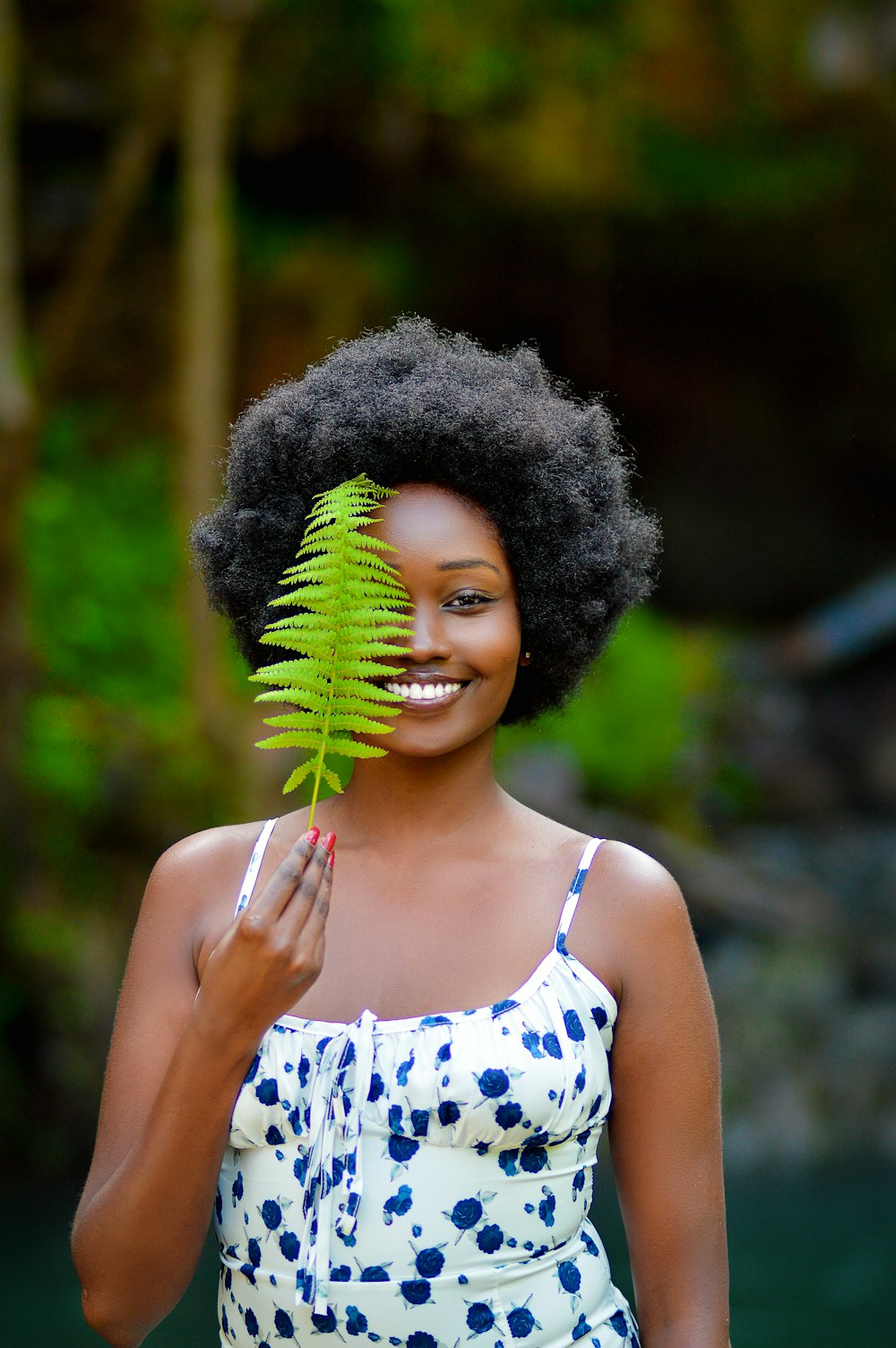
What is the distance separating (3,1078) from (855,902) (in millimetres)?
5253

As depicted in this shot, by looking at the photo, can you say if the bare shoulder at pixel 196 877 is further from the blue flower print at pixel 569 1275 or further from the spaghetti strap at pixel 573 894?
the blue flower print at pixel 569 1275

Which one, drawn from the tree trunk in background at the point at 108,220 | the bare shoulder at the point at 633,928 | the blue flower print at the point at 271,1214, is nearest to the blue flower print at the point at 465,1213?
the blue flower print at the point at 271,1214

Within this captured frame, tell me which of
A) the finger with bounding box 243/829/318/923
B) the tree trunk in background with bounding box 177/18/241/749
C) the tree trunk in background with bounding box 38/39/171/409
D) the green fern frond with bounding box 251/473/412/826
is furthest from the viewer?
the tree trunk in background with bounding box 177/18/241/749

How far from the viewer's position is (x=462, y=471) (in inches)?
85.3

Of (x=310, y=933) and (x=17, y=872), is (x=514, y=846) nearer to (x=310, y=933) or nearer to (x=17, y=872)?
(x=310, y=933)

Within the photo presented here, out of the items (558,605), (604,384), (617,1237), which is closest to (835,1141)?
(617,1237)

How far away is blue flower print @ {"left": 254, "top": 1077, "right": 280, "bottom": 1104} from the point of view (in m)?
1.95

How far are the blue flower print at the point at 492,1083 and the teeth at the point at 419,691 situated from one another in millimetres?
485

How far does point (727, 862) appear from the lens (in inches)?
371

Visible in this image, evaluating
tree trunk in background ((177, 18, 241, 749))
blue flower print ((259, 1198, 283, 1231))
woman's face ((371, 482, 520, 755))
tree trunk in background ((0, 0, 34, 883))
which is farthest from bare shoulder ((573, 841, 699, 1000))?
tree trunk in background ((177, 18, 241, 749))

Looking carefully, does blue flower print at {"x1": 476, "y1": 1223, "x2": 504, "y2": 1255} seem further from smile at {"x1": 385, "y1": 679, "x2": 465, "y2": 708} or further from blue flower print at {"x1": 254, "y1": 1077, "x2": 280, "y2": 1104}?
smile at {"x1": 385, "y1": 679, "x2": 465, "y2": 708}

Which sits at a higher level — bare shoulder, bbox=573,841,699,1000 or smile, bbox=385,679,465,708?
smile, bbox=385,679,465,708

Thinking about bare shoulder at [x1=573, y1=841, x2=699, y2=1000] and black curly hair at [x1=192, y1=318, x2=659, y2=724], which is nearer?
bare shoulder at [x1=573, y1=841, x2=699, y2=1000]

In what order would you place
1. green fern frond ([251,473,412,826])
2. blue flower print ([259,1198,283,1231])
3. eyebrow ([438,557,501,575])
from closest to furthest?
green fern frond ([251,473,412,826]) → blue flower print ([259,1198,283,1231]) → eyebrow ([438,557,501,575])
